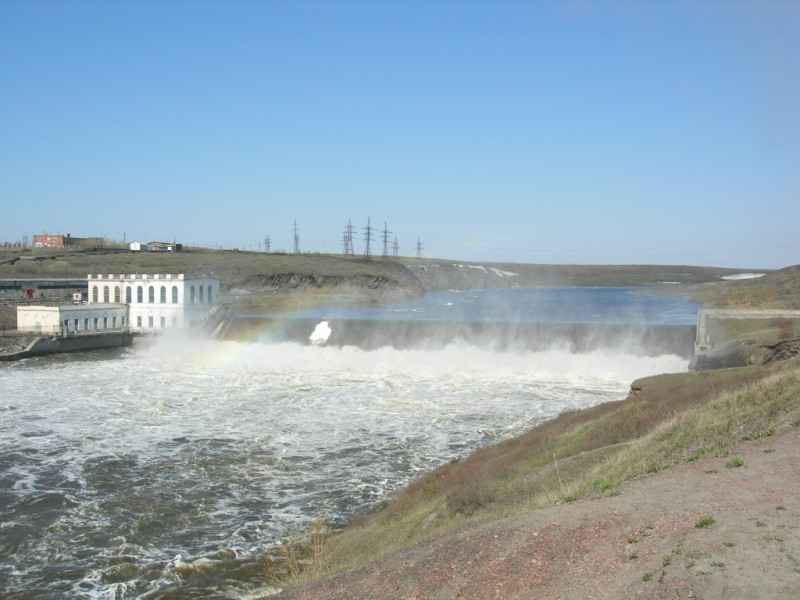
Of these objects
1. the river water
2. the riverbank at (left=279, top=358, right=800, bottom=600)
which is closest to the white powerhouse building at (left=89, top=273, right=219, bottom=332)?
the river water

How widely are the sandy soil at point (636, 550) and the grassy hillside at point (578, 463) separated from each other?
1.03 meters

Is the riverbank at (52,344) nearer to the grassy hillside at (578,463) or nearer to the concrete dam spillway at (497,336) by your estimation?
the concrete dam spillway at (497,336)

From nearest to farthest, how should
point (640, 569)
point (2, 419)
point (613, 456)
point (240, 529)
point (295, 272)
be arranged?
point (640, 569)
point (613, 456)
point (240, 529)
point (2, 419)
point (295, 272)

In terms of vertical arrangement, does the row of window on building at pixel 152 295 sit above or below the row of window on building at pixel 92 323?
above

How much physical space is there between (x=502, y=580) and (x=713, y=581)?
2.18 meters

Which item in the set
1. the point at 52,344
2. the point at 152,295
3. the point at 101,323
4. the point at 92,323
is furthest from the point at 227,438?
the point at 152,295

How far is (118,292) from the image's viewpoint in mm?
57125

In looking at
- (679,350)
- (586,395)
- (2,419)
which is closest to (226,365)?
(2,419)

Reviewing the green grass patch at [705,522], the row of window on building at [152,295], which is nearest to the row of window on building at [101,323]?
the row of window on building at [152,295]

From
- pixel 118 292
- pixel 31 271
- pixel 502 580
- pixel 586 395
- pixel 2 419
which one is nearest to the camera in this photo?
pixel 502 580

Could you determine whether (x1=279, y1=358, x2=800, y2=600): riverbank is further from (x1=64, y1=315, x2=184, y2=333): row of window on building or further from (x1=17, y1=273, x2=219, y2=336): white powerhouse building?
(x1=17, y1=273, x2=219, y2=336): white powerhouse building

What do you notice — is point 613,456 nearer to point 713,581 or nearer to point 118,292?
point 713,581

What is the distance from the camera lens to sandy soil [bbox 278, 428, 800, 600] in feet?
23.8

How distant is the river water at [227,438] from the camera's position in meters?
15.4
